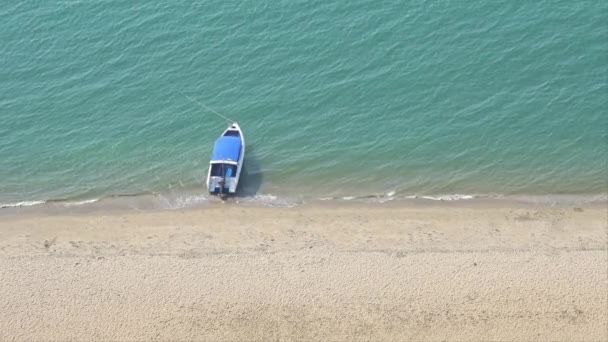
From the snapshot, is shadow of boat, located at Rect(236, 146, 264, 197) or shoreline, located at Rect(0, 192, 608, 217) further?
shadow of boat, located at Rect(236, 146, 264, 197)

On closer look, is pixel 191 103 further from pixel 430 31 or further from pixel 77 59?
pixel 430 31

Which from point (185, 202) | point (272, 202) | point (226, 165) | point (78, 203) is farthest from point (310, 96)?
point (78, 203)

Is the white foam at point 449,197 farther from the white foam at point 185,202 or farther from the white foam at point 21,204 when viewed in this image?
the white foam at point 21,204

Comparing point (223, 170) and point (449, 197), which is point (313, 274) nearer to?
point (223, 170)

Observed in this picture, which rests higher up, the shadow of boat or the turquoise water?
the turquoise water

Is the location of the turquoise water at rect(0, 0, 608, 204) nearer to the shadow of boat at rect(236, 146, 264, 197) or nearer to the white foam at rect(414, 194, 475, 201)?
the shadow of boat at rect(236, 146, 264, 197)

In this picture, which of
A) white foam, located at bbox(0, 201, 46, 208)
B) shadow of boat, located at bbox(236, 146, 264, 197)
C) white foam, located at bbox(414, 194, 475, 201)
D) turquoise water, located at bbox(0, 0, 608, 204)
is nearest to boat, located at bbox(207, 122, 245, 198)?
shadow of boat, located at bbox(236, 146, 264, 197)
